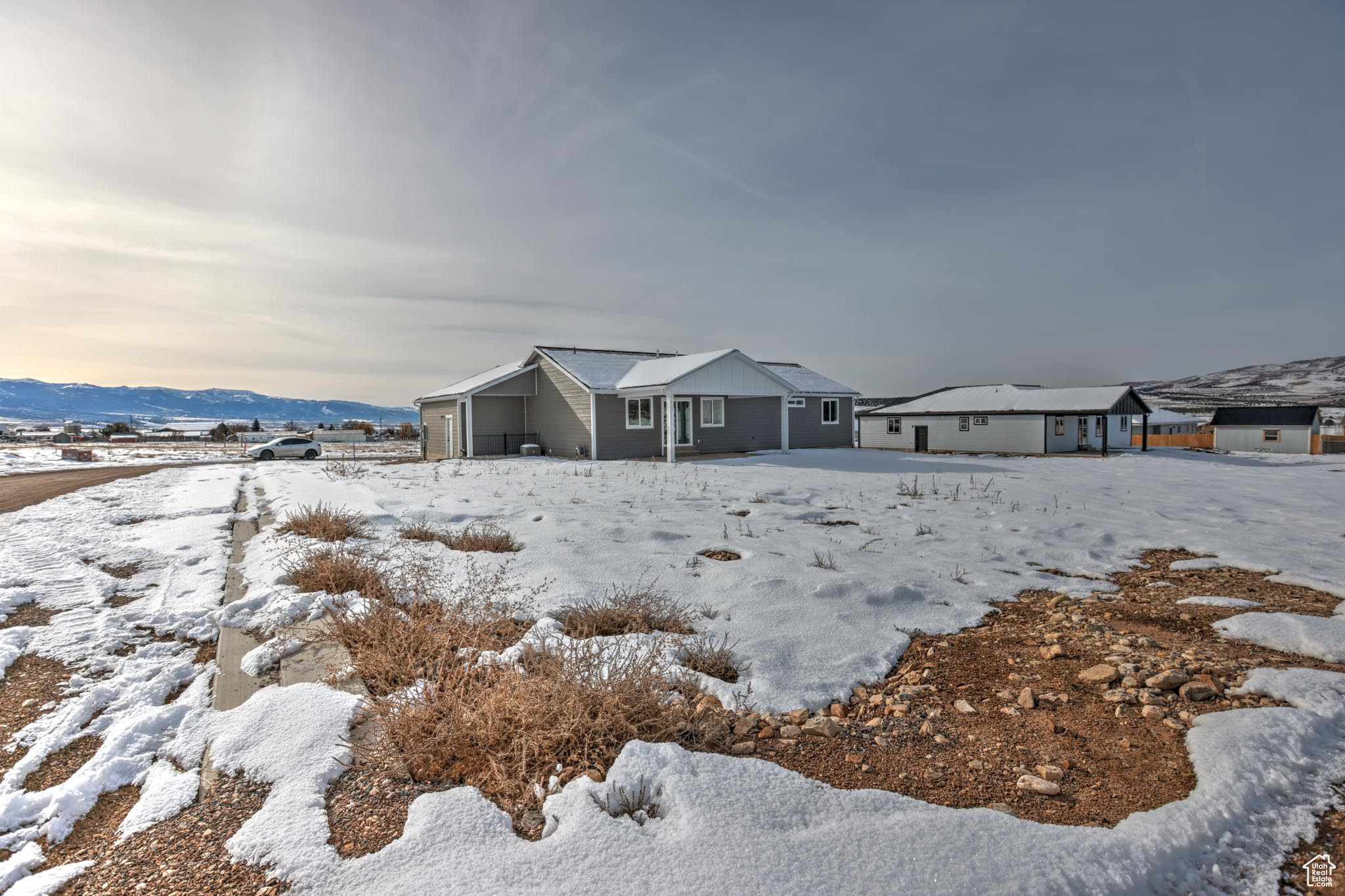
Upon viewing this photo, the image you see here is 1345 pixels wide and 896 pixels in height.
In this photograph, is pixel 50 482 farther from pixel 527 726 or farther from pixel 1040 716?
pixel 1040 716

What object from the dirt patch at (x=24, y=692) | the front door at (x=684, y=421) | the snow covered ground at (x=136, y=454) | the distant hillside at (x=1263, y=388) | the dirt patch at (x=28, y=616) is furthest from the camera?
the distant hillside at (x=1263, y=388)

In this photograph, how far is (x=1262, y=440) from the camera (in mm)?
39812

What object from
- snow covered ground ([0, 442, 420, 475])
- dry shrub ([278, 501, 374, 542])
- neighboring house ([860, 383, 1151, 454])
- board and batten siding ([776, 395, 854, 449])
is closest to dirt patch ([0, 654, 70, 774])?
dry shrub ([278, 501, 374, 542])

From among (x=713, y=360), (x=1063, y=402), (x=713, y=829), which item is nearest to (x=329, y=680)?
(x=713, y=829)

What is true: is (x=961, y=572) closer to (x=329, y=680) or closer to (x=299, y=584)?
(x=329, y=680)

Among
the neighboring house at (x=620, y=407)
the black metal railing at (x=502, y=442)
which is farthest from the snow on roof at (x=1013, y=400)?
the black metal railing at (x=502, y=442)

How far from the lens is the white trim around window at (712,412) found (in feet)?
77.5

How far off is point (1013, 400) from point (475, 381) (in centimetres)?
2604

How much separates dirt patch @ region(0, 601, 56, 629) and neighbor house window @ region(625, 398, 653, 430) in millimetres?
17723

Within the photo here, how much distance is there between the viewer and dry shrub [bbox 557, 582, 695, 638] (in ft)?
13.9

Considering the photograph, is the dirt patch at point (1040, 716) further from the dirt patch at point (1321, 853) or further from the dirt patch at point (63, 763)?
the dirt patch at point (63, 763)

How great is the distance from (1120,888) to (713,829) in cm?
129

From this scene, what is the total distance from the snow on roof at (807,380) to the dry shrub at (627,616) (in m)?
22.8

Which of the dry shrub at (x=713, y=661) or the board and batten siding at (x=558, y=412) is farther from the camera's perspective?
the board and batten siding at (x=558, y=412)
